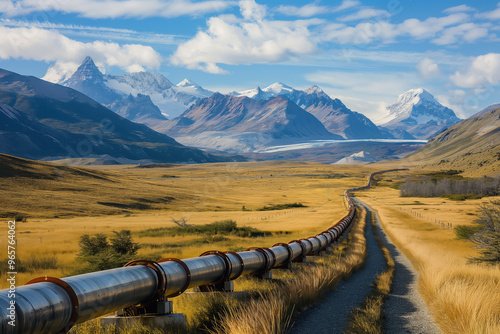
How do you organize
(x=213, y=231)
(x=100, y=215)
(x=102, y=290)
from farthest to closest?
(x=100, y=215)
(x=213, y=231)
(x=102, y=290)

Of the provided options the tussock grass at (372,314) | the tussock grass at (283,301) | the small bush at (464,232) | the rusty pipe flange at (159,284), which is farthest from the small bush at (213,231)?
the rusty pipe flange at (159,284)

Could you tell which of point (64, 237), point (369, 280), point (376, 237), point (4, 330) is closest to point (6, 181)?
point (64, 237)

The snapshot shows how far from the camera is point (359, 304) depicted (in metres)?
11.8

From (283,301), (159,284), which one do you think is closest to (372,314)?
(283,301)

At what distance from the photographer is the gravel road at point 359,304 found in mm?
9470

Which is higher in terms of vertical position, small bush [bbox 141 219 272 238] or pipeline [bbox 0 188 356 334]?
pipeline [bbox 0 188 356 334]

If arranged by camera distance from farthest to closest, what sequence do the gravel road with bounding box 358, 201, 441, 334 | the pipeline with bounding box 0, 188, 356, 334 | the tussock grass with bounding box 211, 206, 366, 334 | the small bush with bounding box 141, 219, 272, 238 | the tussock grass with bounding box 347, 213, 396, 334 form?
the small bush with bounding box 141, 219, 272, 238 → the gravel road with bounding box 358, 201, 441, 334 → the tussock grass with bounding box 347, 213, 396, 334 → the tussock grass with bounding box 211, 206, 366, 334 → the pipeline with bounding box 0, 188, 356, 334

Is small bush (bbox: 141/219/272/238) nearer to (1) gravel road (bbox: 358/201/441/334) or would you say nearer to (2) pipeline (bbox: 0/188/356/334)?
(1) gravel road (bbox: 358/201/441/334)

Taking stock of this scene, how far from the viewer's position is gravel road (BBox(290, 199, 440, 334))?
31.1 feet

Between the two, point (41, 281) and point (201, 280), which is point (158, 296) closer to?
point (201, 280)

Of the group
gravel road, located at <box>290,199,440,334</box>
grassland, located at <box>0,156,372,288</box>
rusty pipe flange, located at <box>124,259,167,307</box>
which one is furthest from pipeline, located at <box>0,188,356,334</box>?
grassland, located at <box>0,156,372,288</box>

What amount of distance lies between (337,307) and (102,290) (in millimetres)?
6860

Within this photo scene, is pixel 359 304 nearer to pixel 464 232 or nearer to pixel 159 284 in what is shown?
pixel 159 284

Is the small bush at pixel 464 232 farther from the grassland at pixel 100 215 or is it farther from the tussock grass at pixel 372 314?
the tussock grass at pixel 372 314
